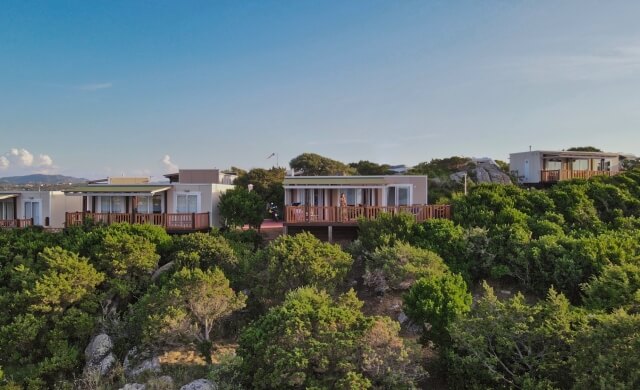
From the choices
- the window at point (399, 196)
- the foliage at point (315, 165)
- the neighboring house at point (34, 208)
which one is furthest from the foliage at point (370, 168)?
the neighboring house at point (34, 208)

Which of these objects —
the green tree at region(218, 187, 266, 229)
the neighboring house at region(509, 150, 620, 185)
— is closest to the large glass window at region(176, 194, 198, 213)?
the green tree at region(218, 187, 266, 229)

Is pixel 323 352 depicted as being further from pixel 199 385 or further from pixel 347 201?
pixel 347 201

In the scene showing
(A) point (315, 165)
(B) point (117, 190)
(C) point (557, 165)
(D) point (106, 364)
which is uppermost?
(A) point (315, 165)

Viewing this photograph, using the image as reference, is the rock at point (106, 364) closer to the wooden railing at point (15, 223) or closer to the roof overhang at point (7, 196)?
the wooden railing at point (15, 223)

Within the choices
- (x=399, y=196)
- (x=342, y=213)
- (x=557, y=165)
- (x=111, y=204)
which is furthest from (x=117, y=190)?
(x=557, y=165)

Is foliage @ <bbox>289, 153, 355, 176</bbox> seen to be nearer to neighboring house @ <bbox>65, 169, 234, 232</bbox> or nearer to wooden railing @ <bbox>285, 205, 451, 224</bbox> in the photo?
neighboring house @ <bbox>65, 169, 234, 232</bbox>

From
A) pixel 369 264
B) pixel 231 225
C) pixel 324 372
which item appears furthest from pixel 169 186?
pixel 324 372
